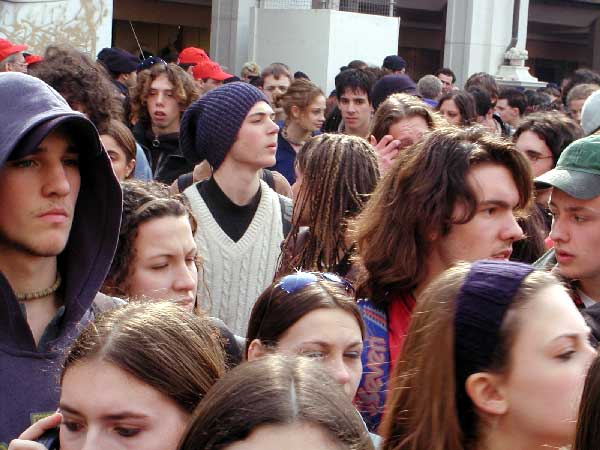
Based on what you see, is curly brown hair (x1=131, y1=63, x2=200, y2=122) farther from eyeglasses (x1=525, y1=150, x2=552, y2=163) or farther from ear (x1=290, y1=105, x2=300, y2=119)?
eyeglasses (x1=525, y1=150, x2=552, y2=163)

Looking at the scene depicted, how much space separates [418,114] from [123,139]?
1500mm

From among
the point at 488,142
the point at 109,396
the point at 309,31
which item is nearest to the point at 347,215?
the point at 488,142

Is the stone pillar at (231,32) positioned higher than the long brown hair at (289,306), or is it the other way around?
the stone pillar at (231,32)

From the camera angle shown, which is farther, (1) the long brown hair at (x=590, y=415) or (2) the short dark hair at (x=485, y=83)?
(2) the short dark hair at (x=485, y=83)

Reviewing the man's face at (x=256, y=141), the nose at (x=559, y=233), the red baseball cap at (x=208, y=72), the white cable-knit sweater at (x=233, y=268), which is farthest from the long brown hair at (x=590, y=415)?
the red baseball cap at (x=208, y=72)

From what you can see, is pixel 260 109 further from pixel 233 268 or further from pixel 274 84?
pixel 274 84

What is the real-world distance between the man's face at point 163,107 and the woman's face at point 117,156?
75.8 inches

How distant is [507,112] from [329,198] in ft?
28.3

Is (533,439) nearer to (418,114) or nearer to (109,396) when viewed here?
(109,396)

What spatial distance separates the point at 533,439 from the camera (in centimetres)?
230

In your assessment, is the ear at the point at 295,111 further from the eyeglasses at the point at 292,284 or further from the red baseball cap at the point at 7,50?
the eyeglasses at the point at 292,284

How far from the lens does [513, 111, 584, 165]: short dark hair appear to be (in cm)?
600

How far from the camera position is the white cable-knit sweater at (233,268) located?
4.51 meters

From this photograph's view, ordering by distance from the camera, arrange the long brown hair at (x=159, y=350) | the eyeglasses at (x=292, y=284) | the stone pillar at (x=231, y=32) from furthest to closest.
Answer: the stone pillar at (x=231, y=32) → the eyeglasses at (x=292, y=284) → the long brown hair at (x=159, y=350)
